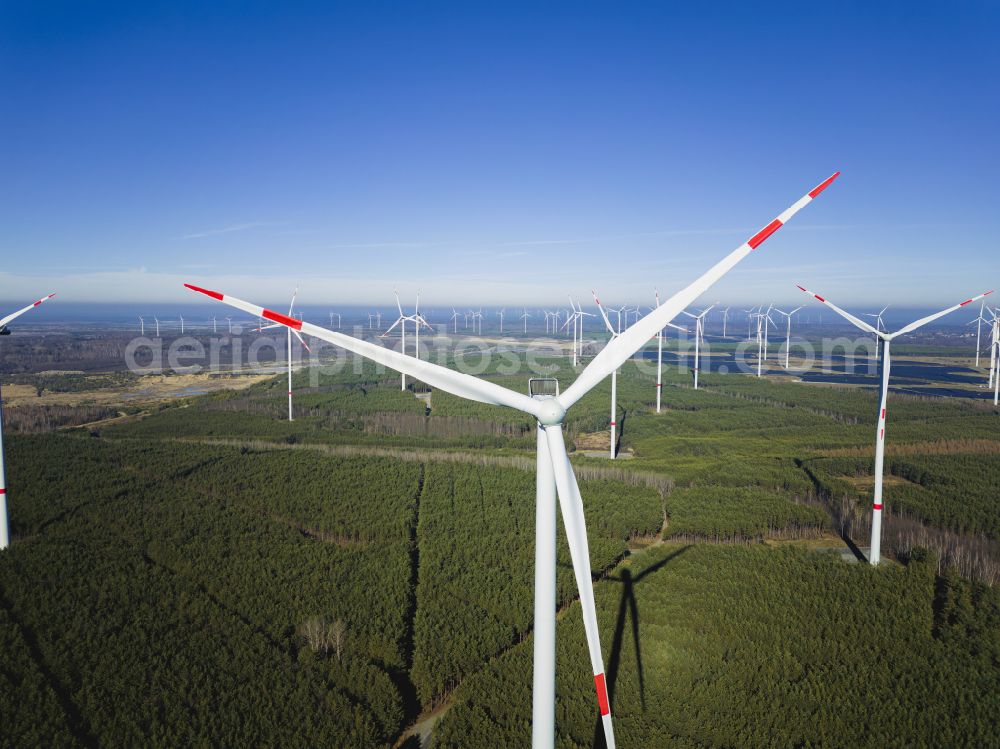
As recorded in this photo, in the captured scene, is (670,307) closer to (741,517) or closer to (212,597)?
(212,597)

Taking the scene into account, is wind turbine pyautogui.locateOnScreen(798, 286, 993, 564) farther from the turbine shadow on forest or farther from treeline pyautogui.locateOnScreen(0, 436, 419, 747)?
treeline pyautogui.locateOnScreen(0, 436, 419, 747)

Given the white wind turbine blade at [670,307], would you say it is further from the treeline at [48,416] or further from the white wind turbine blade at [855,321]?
the treeline at [48,416]

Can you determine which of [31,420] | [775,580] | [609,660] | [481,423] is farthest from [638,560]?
[31,420]

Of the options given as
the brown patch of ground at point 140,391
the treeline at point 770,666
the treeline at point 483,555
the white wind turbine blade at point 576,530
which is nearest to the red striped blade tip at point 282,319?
the white wind turbine blade at point 576,530

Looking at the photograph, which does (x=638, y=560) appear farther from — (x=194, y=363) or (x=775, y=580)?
(x=194, y=363)

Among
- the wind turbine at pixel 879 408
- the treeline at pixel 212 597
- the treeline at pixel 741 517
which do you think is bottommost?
the treeline at pixel 741 517

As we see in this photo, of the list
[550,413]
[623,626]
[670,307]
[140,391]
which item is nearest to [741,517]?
[623,626]
